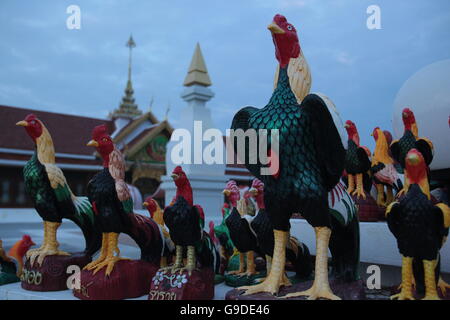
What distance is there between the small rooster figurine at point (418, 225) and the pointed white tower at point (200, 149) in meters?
4.06

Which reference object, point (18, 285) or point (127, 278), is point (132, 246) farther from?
point (127, 278)

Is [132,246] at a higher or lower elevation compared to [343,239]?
lower

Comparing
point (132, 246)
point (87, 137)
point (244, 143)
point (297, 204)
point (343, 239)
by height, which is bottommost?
point (132, 246)

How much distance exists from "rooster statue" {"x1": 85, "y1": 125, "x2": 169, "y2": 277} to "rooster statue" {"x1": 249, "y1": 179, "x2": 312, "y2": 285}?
861 mm

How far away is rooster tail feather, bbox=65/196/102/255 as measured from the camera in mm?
3145

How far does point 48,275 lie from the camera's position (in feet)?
9.41

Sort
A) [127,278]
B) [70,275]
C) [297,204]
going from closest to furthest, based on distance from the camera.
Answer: [297,204], [127,278], [70,275]

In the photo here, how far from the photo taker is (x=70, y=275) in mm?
2934

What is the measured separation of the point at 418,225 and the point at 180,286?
52.6 inches

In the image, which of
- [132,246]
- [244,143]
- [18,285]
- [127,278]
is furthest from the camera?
[132,246]

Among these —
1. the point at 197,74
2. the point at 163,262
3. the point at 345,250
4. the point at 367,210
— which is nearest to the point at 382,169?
the point at 367,210

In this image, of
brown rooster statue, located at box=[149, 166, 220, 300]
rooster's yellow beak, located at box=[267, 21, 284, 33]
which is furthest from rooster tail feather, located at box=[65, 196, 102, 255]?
rooster's yellow beak, located at box=[267, 21, 284, 33]
